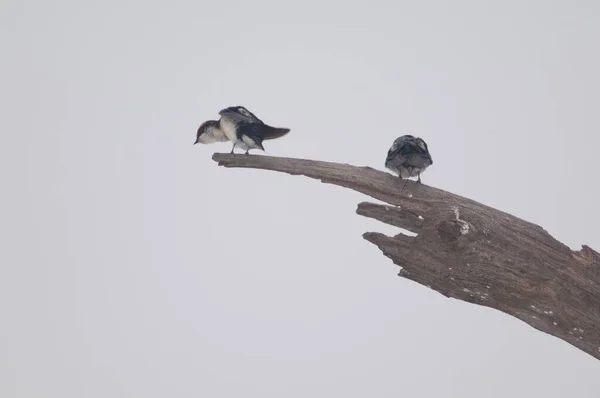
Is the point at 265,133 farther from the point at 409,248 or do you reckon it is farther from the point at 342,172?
the point at 409,248

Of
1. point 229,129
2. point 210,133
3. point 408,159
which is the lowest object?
point 408,159

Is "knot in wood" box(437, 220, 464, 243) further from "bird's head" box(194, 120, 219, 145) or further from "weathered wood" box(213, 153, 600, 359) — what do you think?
"bird's head" box(194, 120, 219, 145)

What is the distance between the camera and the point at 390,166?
9.00 m

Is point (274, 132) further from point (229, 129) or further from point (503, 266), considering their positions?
point (503, 266)

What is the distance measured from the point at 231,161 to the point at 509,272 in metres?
4.95

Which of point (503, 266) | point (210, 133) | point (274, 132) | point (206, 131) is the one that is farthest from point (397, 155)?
point (206, 131)

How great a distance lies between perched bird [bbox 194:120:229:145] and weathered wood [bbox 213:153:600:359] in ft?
18.3

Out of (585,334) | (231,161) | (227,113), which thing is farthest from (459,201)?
(227,113)

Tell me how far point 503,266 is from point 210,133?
725 centimetres

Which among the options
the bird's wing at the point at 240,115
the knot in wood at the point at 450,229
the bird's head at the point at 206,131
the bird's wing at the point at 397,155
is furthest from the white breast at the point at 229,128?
the knot in wood at the point at 450,229

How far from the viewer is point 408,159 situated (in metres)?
8.76

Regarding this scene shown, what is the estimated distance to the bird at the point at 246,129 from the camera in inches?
449

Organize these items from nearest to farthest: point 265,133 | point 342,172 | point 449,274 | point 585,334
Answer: point 585,334 < point 449,274 < point 342,172 < point 265,133

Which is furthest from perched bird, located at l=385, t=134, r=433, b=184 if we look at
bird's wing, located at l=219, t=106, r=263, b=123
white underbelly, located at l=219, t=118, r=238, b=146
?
white underbelly, located at l=219, t=118, r=238, b=146
